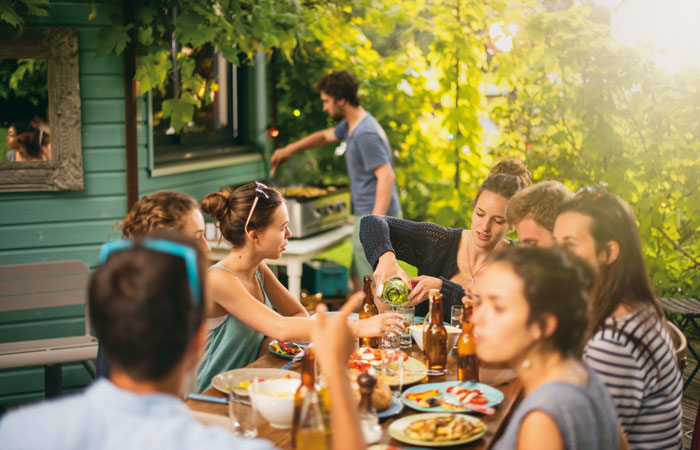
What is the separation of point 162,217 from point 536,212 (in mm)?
1272

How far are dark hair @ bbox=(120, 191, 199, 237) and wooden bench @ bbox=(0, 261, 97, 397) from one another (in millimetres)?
1500

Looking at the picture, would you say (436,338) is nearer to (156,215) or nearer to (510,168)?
(156,215)

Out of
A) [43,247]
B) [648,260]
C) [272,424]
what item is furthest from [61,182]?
[648,260]

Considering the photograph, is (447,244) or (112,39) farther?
(112,39)

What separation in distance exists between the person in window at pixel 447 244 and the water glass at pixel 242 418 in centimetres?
118

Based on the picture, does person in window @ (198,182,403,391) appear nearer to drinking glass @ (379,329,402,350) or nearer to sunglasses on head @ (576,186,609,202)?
drinking glass @ (379,329,402,350)

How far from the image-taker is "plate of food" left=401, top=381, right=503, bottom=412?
1.98 metres

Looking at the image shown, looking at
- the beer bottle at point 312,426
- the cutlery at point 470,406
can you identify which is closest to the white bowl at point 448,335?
the cutlery at point 470,406

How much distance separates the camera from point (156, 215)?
7.82 ft

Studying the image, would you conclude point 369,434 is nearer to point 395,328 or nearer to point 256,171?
point 395,328

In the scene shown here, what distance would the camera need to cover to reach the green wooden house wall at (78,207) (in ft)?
13.2

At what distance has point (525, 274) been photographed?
1.45 m

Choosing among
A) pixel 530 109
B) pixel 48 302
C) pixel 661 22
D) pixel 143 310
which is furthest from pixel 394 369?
pixel 661 22

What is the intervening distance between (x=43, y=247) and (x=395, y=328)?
2.47 m
